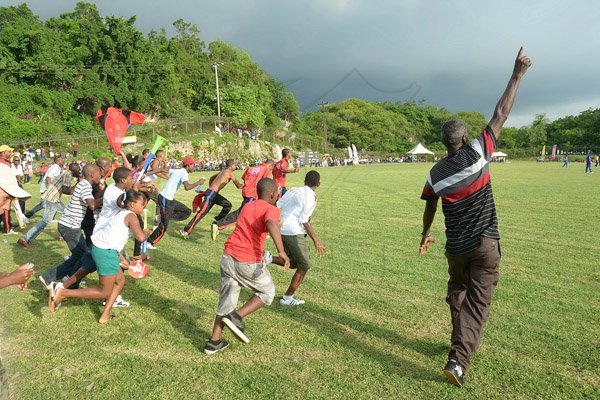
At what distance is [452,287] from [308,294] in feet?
7.69

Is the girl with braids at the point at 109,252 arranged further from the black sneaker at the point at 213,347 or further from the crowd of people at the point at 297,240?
the black sneaker at the point at 213,347

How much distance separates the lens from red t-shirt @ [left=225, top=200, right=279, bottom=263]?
4.26m

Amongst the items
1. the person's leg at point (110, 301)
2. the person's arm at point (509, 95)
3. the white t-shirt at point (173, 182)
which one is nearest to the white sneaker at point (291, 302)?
the person's leg at point (110, 301)

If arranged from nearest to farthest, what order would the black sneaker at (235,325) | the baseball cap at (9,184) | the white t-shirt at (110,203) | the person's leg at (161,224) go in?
1. the baseball cap at (9,184)
2. the black sneaker at (235,325)
3. the white t-shirt at (110,203)
4. the person's leg at (161,224)

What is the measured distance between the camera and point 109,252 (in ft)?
16.3

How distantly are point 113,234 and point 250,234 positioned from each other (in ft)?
A: 5.78

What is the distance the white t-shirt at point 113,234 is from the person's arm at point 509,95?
12.8ft

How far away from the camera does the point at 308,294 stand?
6012 millimetres

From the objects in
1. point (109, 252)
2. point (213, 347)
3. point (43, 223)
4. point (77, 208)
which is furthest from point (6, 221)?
point (213, 347)

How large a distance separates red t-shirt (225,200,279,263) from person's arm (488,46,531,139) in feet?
6.92

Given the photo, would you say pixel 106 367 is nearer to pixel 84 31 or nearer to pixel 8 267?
pixel 8 267

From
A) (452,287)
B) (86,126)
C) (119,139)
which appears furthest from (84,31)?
(452,287)

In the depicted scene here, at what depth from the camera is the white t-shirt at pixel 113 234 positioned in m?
4.95

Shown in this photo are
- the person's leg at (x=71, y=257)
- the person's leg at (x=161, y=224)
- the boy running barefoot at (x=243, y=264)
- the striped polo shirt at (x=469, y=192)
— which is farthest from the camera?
the person's leg at (x=161, y=224)
